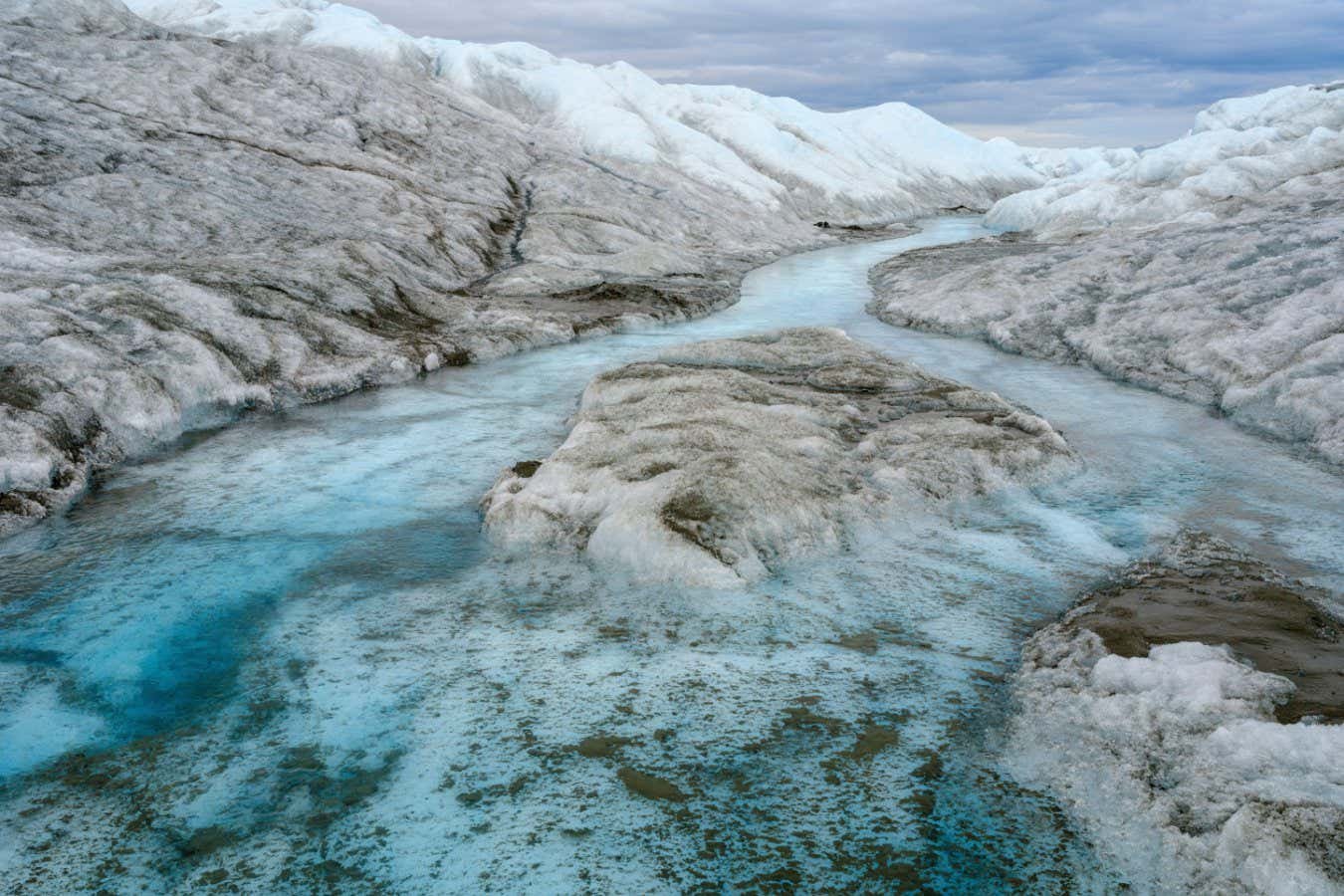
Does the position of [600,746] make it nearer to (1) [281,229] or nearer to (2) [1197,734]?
(2) [1197,734]

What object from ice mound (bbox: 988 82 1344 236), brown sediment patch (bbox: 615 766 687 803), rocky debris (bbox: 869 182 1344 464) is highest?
ice mound (bbox: 988 82 1344 236)

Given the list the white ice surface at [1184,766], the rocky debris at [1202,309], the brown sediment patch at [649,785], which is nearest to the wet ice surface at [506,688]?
the brown sediment patch at [649,785]

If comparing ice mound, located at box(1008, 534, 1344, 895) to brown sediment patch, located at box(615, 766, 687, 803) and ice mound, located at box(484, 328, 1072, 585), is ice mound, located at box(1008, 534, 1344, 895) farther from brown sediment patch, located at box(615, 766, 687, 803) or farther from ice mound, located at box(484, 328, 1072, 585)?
ice mound, located at box(484, 328, 1072, 585)

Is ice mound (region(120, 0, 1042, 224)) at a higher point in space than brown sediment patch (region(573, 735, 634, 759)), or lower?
higher

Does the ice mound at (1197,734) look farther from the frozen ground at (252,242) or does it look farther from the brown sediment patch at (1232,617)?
the frozen ground at (252,242)

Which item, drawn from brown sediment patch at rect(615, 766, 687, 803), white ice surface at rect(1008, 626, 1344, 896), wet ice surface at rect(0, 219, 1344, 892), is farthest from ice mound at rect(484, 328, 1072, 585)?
white ice surface at rect(1008, 626, 1344, 896)

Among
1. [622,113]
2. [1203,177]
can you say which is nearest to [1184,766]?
[1203,177]

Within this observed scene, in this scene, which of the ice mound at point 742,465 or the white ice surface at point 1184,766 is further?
the ice mound at point 742,465
